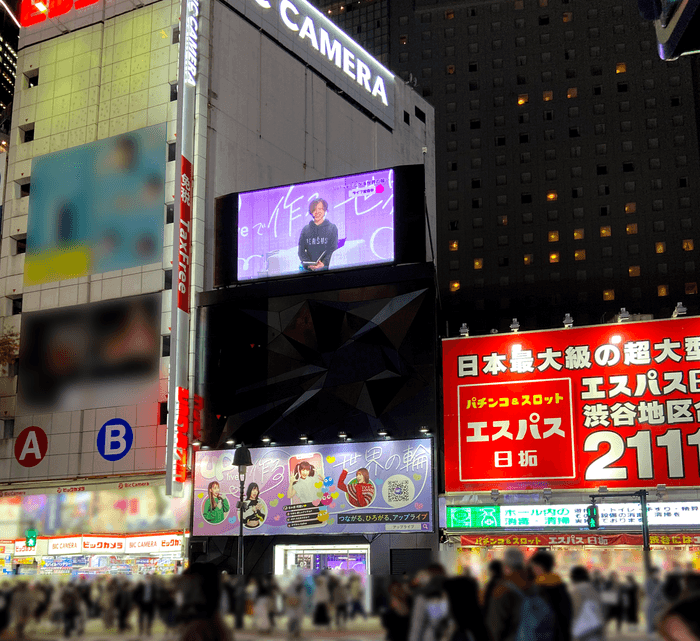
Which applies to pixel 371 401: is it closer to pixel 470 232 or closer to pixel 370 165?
pixel 370 165

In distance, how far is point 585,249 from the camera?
10531 centimetres

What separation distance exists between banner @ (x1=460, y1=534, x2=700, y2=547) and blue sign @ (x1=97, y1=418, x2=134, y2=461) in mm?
14875

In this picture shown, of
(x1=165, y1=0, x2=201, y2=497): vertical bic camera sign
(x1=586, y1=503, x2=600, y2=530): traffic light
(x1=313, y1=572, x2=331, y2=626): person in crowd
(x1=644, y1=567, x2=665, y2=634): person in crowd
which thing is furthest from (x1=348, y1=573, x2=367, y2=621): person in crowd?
(x1=165, y1=0, x2=201, y2=497): vertical bic camera sign

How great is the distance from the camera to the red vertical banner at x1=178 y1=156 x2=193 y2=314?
37031 millimetres

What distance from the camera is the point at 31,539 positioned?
3888 centimetres

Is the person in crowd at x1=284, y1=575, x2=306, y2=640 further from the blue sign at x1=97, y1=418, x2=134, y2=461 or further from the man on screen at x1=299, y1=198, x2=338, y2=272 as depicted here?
the blue sign at x1=97, y1=418, x2=134, y2=461

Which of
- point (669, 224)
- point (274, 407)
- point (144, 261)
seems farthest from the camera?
point (669, 224)

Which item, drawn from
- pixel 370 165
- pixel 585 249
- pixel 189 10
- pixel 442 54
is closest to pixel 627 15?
pixel 442 54

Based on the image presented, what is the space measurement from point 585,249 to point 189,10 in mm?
74434

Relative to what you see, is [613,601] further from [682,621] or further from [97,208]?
[97,208]

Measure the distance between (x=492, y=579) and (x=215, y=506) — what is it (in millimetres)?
27925

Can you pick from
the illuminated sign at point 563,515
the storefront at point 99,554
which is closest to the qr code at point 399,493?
the illuminated sign at point 563,515

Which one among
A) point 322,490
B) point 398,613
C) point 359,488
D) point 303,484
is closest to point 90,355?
point 303,484

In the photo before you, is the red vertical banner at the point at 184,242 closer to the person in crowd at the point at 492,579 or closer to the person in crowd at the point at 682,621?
the person in crowd at the point at 492,579
